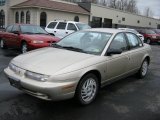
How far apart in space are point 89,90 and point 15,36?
773cm

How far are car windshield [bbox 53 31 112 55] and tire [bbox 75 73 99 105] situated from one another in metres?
0.63

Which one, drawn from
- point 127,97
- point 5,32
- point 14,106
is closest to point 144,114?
point 127,97

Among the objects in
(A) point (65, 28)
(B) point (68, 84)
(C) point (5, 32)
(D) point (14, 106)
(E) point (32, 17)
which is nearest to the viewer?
(B) point (68, 84)

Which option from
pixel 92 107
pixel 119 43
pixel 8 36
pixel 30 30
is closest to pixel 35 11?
pixel 8 36

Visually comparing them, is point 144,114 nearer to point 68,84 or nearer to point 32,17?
point 68,84

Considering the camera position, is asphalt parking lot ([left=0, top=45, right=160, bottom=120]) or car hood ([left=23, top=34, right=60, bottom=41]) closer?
asphalt parking lot ([left=0, top=45, right=160, bottom=120])

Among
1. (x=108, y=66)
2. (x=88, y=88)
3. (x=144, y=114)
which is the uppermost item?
(x=108, y=66)

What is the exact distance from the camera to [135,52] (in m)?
6.89

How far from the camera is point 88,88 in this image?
5.17 metres

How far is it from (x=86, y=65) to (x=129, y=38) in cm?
234

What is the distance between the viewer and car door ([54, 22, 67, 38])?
16.3 metres

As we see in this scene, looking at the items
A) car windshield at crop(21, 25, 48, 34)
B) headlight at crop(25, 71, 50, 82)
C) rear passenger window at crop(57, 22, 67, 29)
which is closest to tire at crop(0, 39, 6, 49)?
car windshield at crop(21, 25, 48, 34)

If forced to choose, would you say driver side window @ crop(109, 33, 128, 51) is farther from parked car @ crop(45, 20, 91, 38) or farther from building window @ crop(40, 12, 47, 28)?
building window @ crop(40, 12, 47, 28)

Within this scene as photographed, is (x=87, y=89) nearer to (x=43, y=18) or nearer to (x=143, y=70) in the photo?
(x=143, y=70)
